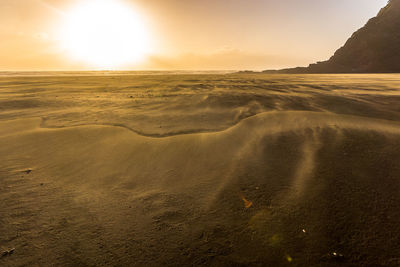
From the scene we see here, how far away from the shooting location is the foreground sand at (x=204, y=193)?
55.6 inches

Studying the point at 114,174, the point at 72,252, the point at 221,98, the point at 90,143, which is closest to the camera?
the point at 72,252

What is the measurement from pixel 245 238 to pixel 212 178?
36.7 inches

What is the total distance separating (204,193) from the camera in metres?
2.09

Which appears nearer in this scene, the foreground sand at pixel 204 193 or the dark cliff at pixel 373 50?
the foreground sand at pixel 204 193

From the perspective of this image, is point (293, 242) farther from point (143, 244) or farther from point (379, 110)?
point (379, 110)

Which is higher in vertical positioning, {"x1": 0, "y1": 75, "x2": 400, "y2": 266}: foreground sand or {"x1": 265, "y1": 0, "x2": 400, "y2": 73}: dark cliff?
{"x1": 265, "y1": 0, "x2": 400, "y2": 73}: dark cliff

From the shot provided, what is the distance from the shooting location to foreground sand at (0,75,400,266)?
1.41 metres

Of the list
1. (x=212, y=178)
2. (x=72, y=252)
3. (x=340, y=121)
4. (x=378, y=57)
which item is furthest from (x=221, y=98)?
(x=378, y=57)

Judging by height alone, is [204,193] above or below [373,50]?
below

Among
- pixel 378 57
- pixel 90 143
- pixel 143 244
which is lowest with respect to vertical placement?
pixel 143 244

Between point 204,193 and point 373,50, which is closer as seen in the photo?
point 204,193

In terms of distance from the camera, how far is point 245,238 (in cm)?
151

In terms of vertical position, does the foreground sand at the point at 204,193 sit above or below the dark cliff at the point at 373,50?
below

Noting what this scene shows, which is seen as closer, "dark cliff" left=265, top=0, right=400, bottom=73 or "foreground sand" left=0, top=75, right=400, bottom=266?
"foreground sand" left=0, top=75, right=400, bottom=266
